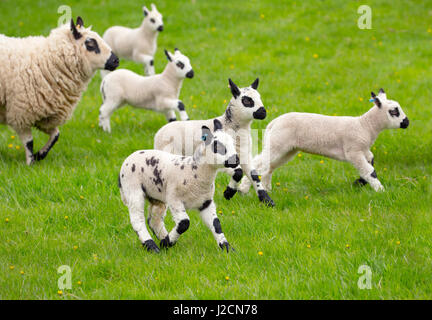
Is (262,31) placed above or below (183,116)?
above

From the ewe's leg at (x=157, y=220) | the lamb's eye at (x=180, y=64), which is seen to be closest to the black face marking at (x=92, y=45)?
the lamb's eye at (x=180, y=64)

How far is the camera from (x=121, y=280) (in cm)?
552

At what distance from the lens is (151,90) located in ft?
32.4

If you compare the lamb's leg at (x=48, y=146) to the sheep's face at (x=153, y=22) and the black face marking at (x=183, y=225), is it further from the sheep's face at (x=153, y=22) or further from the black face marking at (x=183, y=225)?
the sheep's face at (x=153, y=22)

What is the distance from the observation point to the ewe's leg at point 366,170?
7.52 metres

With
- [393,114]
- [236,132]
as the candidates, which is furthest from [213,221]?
[393,114]

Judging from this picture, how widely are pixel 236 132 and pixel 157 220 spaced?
62.4 inches

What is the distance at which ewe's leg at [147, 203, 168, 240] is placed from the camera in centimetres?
625

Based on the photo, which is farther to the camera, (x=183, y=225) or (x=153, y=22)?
(x=153, y=22)

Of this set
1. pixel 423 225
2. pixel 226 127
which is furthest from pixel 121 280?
pixel 423 225

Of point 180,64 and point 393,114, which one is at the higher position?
point 180,64

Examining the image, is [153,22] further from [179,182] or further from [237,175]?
[179,182]
